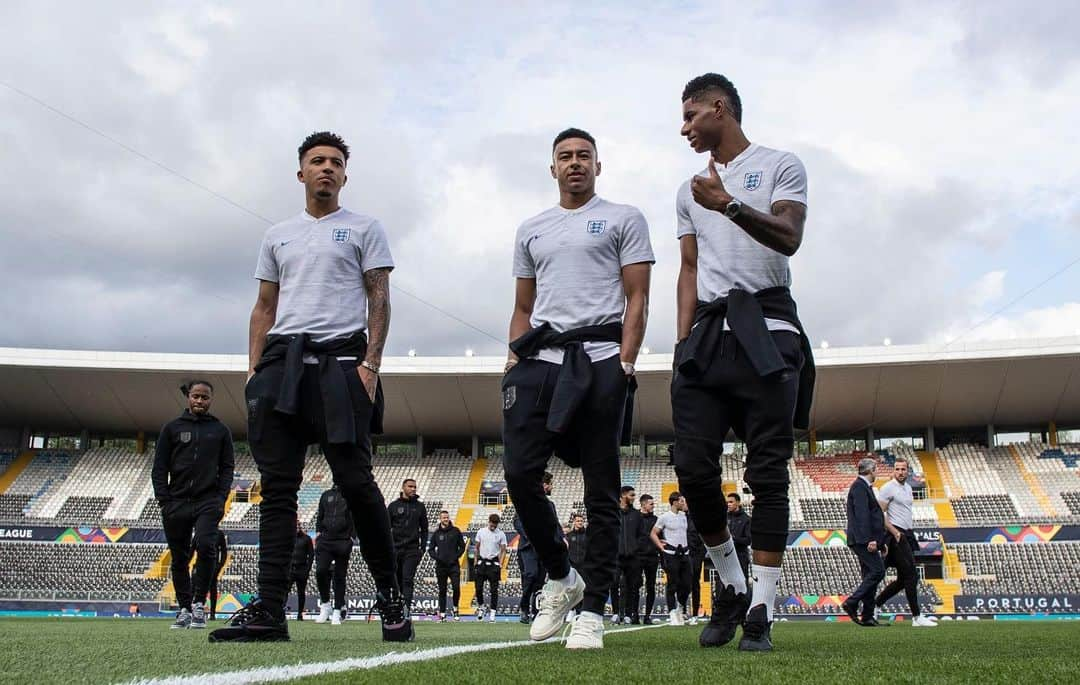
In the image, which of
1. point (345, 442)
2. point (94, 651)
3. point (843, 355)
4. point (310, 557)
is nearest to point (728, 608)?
point (345, 442)

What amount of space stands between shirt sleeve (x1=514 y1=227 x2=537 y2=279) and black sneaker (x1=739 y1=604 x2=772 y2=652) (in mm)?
1775

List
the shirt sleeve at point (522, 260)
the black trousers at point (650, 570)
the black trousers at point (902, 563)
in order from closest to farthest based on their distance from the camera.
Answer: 1. the shirt sleeve at point (522, 260)
2. the black trousers at point (902, 563)
3. the black trousers at point (650, 570)

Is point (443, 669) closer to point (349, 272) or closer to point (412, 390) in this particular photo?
point (349, 272)

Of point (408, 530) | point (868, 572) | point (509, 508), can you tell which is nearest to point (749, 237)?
point (868, 572)

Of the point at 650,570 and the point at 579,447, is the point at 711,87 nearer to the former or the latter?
the point at 579,447

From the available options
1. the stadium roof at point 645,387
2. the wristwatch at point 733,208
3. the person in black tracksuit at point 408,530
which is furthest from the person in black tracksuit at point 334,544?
the stadium roof at point 645,387

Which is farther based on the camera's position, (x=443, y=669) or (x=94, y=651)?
(x=94, y=651)

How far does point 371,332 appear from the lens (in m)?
4.36

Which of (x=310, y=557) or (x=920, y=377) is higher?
(x=920, y=377)

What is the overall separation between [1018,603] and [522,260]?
831 inches

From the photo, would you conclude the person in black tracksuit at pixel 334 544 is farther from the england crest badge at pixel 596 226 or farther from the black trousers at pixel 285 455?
the england crest badge at pixel 596 226

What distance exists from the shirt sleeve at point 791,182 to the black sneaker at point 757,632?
159 centimetres

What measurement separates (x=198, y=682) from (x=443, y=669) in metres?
0.64

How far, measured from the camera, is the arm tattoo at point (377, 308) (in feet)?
14.2
